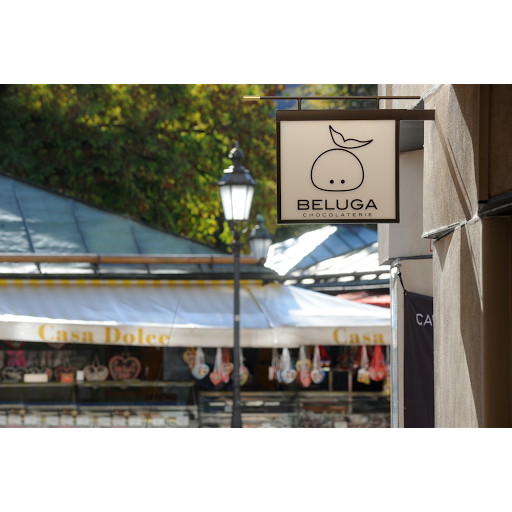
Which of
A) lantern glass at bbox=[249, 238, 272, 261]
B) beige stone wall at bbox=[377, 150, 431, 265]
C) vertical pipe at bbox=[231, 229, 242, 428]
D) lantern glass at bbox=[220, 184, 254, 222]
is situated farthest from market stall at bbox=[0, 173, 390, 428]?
beige stone wall at bbox=[377, 150, 431, 265]

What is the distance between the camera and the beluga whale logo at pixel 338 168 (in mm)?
4805

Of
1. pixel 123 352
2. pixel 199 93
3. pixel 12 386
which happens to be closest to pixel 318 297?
pixel 123 352

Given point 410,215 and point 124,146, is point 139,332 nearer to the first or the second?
point 410,215

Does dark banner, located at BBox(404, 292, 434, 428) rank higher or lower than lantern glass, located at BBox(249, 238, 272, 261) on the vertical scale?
lower

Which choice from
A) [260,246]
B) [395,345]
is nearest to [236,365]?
[395,345]

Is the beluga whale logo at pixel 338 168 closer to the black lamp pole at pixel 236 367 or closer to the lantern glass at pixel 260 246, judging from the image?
the black lamp pole at pixel 236 367

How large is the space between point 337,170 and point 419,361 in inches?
128

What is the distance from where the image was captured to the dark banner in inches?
289

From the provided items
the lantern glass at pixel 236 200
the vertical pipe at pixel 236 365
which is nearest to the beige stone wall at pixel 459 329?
the vertical pipe at pixel 236 365

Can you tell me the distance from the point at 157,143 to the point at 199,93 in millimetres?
3694

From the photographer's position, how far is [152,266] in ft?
41.1

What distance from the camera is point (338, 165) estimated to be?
15.9ft

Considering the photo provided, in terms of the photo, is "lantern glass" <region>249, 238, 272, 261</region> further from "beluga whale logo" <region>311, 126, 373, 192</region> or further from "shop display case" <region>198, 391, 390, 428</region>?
"beluga whale logo" <region>311, 126, 373, 192</region>
